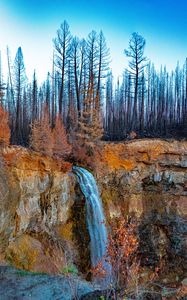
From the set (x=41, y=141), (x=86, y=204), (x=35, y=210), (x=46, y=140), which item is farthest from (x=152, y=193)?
(x=35, y=210)

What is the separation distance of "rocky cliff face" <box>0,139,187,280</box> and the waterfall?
0.44 metres

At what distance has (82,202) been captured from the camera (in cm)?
2078

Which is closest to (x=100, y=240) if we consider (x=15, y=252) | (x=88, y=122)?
(x=15, y=252)

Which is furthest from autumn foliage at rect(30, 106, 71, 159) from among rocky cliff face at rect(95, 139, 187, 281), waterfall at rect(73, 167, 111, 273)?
rocky cliff face at rect(95, 139, 187, 281)

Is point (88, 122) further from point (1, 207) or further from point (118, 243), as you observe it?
point (118, 243)

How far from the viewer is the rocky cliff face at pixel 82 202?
627 inches

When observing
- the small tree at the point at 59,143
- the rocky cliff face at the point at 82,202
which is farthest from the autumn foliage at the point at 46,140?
the rocky cliff face at the point at 82,202

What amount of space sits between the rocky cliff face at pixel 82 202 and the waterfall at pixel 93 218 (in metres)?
0.44

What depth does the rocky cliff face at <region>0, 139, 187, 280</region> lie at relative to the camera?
1594 centimetres

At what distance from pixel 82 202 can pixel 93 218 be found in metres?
1.21

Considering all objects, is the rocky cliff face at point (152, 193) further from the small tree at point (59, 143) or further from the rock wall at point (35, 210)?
the rock wall at point (35, 210)

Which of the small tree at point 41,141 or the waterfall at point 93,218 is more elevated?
the small tree at point 41,141

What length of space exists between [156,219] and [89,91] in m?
12.0

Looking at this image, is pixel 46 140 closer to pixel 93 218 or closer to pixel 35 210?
pixel 35 210
